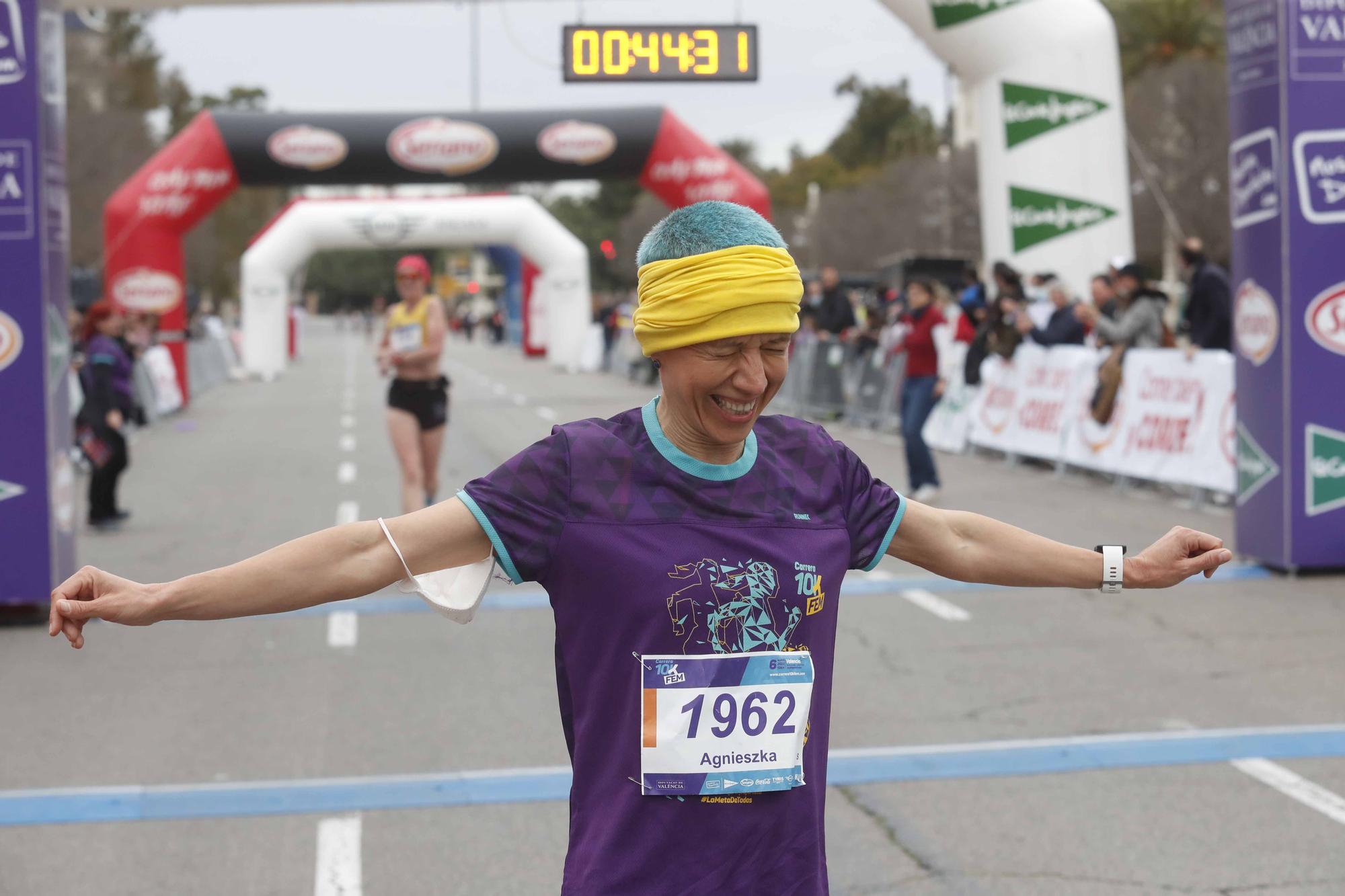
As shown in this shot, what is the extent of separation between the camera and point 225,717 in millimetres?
6699

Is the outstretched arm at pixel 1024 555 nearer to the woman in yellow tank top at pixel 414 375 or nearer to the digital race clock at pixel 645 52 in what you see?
the woman in yellow tank top at pixel 414 375

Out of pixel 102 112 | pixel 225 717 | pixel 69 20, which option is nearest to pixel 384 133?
pixel 69 20

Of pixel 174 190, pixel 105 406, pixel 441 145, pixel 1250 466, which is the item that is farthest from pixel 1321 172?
pixel 174 190

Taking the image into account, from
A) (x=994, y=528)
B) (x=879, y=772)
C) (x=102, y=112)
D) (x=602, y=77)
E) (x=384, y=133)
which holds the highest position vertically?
(x=102, y=112)

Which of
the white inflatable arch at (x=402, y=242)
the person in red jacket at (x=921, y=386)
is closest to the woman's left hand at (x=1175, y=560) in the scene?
the person in red jacket at (x=921, y=386)

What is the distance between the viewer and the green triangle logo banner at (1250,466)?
9.73m

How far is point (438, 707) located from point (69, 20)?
15.8 m

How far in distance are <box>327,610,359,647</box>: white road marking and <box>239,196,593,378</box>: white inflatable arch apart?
30.1 m

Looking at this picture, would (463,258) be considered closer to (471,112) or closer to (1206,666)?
(471,112)

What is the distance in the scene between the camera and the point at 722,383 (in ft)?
7.80

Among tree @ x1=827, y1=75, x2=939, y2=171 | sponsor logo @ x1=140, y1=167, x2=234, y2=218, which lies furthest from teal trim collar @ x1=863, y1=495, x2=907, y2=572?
tree @ x1=827, y1=75, x2=939, y2=171

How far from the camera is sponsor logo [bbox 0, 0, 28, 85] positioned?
8.52 m

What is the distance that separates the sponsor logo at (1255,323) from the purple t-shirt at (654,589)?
25.8 feet

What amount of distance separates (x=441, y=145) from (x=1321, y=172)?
21.8 m
